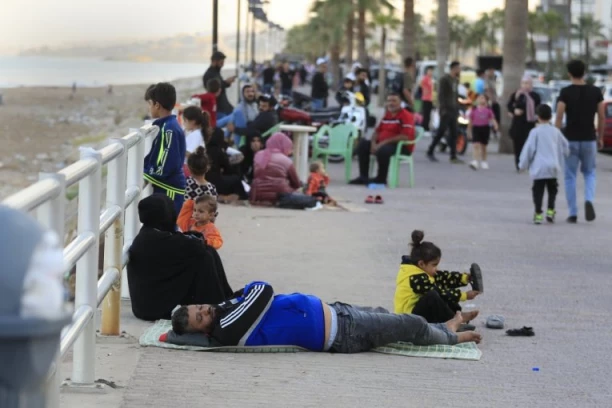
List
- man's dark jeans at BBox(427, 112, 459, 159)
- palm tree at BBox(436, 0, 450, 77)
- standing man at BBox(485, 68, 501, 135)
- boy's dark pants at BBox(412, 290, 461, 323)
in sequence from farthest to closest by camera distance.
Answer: palm tree at BBox(436, 0, 450, 77)
standing man at BBox(485, 68, 501, 135)
man's dark jeans at BBox(427, 112, 459, 159)
boy's dark pants at BBox(412, 290, 461, 323)

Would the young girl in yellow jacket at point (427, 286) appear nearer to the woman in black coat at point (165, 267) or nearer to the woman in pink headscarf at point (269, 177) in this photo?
the woman in black coat at point (165, 267)

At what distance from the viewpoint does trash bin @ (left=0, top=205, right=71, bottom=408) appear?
2.18 m

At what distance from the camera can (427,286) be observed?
25.1ft

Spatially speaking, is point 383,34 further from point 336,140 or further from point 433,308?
point 433,308

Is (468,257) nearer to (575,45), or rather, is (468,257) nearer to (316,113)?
(316,113)

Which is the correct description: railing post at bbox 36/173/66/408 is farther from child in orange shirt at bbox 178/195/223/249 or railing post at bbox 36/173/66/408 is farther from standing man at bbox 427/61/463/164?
standing man at bbox 427/61/463/164

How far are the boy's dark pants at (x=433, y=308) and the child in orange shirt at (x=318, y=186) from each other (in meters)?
8.07

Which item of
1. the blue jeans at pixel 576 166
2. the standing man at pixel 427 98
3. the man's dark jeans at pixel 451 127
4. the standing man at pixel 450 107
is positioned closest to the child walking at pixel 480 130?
the standing man at pixel 450 107

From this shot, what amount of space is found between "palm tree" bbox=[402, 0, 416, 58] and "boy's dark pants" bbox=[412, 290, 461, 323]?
114 ft

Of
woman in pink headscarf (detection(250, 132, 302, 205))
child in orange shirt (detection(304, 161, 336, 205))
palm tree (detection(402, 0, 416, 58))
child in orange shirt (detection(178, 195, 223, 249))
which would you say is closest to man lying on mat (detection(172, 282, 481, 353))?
child in orange shirt (detection(178, 195, 223, 249))

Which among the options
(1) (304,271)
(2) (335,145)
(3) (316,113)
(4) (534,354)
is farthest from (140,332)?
(3) (316,113)

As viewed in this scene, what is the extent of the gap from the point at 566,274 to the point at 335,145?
1040 cm

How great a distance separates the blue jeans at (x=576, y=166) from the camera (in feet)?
47.7

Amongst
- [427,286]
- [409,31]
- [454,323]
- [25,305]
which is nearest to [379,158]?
[427,286]
